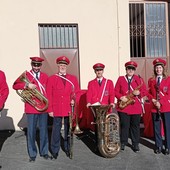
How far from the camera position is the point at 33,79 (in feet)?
18.4

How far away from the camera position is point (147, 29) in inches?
370

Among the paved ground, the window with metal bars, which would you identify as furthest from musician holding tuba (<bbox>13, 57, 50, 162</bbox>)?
the window with metal bars

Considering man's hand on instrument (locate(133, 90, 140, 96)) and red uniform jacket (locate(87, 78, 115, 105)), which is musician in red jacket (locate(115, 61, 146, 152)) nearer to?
man's hand on instrument (locate(133, 90, 140, 96))

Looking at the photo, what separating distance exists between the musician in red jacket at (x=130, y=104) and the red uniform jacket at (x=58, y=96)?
105cm

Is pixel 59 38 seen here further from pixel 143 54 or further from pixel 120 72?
pixel 143 54

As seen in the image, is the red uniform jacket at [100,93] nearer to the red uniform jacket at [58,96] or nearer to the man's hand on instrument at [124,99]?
the man's hand on instrument at [124,99]

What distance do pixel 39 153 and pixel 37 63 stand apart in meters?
1.81

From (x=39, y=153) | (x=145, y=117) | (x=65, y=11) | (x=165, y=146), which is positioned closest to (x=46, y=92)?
(x=39, y=153)

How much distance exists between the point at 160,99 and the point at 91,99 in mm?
1334

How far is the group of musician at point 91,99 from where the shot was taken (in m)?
5.62

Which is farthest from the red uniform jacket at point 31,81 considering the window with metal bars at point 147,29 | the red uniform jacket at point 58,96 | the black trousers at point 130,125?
the window with metal bars at point 147,29

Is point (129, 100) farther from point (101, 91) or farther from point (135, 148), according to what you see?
point (135, 148)

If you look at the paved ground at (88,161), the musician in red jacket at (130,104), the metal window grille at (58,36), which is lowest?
the paved ground at (88,161)

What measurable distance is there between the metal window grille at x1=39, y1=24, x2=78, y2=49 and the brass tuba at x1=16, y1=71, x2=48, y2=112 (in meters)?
3.42
